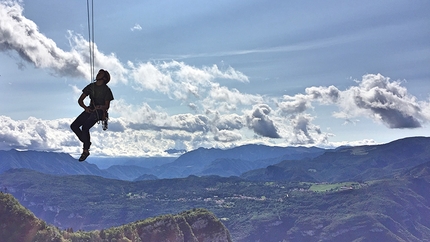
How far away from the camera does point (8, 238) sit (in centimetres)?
13500

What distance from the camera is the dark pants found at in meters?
15.7

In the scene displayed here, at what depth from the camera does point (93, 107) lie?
50.9ft

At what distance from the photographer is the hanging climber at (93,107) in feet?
49.3

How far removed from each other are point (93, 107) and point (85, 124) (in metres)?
0.82

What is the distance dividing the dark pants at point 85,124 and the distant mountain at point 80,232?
131 metres

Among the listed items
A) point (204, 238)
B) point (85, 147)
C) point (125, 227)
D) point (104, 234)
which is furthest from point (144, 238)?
point (85, 147)

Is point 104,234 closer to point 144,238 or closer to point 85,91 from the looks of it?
point 144,238

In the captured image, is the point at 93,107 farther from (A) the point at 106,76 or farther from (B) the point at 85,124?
(A) the point at 106,76

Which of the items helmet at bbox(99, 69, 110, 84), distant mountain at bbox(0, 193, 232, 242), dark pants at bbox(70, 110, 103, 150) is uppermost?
helmet at bbox(99, 69, 110, 84)

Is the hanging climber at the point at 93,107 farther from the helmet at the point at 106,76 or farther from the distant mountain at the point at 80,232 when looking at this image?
the distant mountain at the point at 80,232

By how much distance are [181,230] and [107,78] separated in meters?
175

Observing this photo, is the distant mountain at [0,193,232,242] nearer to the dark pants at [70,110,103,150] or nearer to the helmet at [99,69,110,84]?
the dark pants at [70,110,103,150]

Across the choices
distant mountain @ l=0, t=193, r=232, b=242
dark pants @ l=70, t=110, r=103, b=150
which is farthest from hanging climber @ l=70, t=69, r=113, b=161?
distant mountain @ l=0, t=193, r=232, b=242

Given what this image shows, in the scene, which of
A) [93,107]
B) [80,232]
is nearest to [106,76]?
[93,107]
